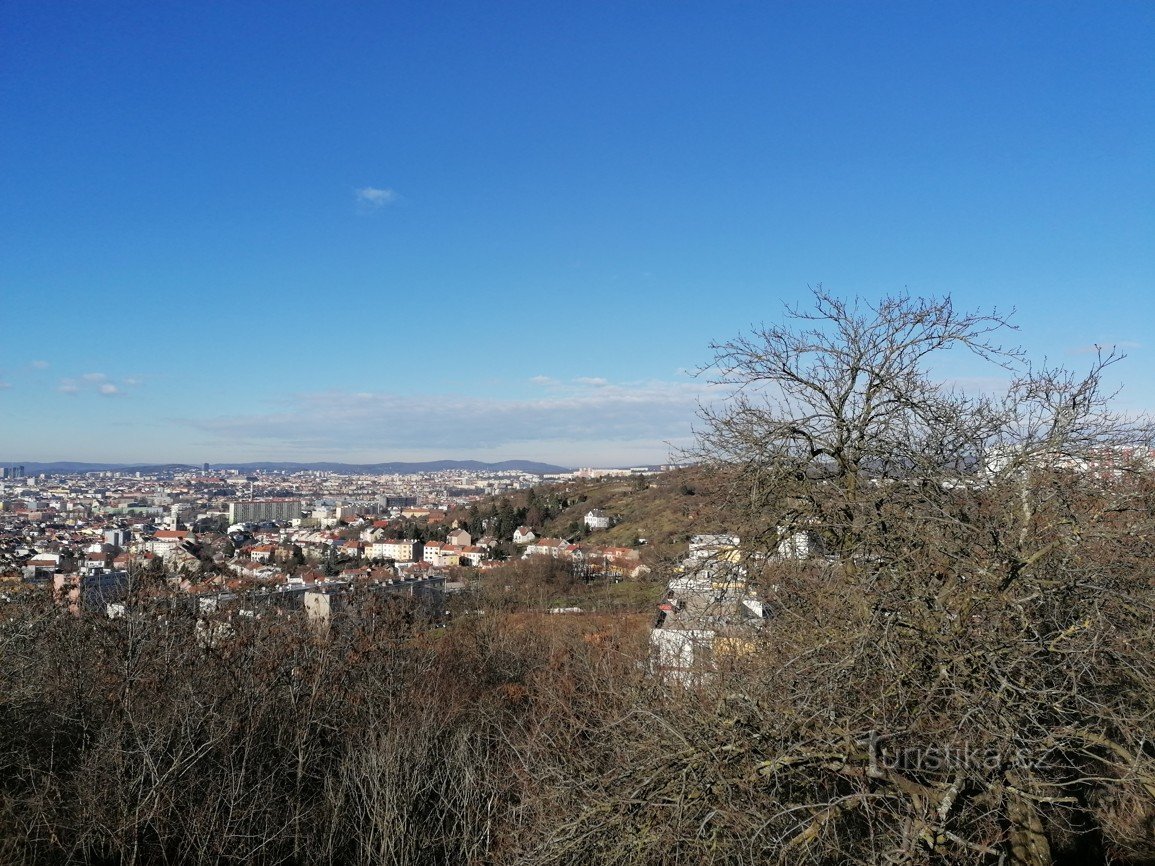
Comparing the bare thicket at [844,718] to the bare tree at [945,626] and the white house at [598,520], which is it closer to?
the bare tree at [945,626]

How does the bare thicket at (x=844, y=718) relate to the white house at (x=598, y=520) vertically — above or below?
above

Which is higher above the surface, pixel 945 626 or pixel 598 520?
pixel 945 626

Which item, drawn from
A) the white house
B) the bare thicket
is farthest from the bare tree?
the white house

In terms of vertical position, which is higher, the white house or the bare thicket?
the bare thicket

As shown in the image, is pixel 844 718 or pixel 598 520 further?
pixel 598 520

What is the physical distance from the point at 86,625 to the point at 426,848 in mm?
7637

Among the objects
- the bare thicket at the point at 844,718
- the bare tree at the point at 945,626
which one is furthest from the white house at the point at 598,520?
the bare tree at the point at 945,626

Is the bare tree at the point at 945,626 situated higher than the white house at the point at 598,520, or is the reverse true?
the bare tree at the point at 945,626

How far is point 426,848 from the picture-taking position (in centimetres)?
773

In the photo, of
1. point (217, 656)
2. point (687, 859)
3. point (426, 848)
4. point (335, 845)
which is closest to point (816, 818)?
point (687, 859)

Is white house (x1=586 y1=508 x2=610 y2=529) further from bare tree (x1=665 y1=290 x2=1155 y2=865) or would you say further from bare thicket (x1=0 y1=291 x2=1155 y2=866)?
bare tree (x1=665 y1=290 x2=1155 y2=865)

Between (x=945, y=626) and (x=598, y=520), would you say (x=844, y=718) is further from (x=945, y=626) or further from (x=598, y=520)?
(x=598, y=520)

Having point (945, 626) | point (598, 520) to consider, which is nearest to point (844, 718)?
point (945, 626)

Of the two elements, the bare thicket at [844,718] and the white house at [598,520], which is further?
the white house at [598,520]
